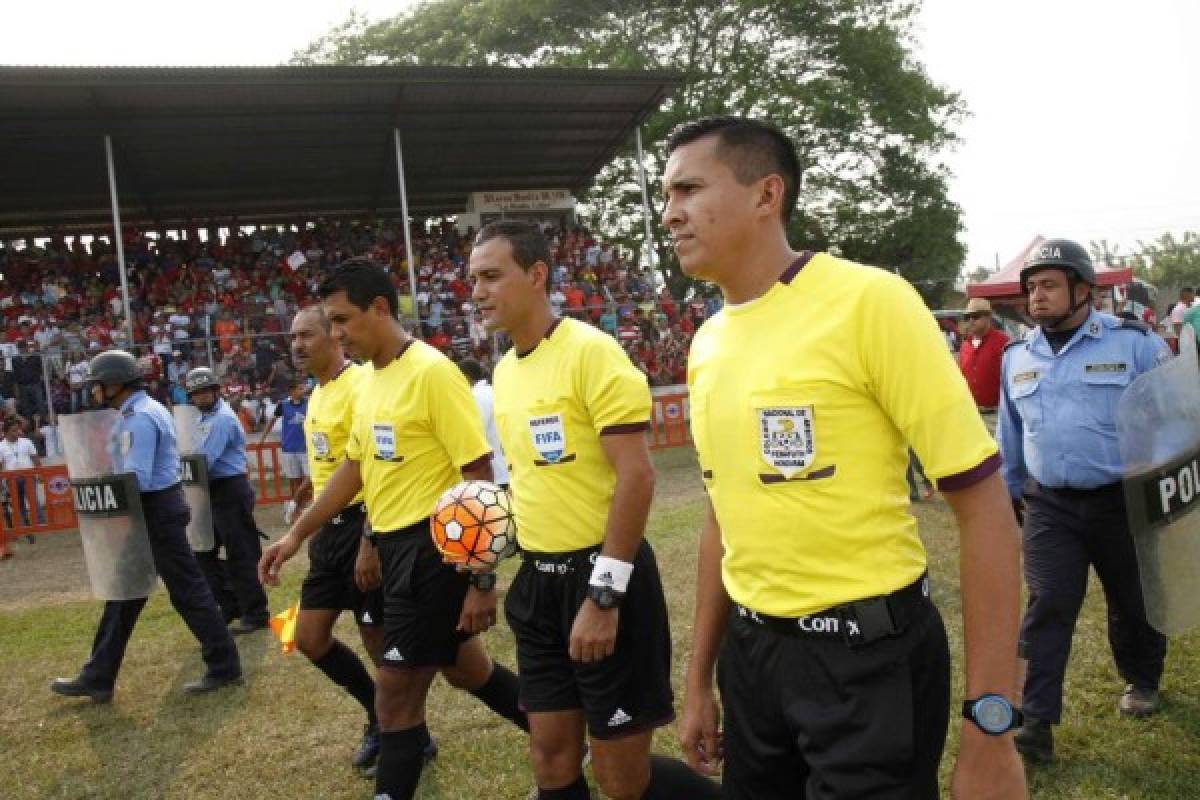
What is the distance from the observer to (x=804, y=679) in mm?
1933

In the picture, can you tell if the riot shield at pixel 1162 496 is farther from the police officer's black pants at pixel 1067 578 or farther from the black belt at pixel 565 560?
the black belt at pixel 565 560

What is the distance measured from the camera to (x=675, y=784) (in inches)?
124

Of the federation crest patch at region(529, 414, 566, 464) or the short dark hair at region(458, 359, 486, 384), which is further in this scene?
the short dark hair at region(458, 359, 486, 384)

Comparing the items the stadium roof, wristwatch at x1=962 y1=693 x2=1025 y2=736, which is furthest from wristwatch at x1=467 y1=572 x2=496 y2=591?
the stadium roof

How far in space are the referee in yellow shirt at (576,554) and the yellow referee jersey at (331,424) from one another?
1766 mm

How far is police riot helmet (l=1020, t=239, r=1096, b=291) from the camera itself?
4.13m

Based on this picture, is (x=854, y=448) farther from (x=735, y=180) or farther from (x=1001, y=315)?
(x=1001, y=315)

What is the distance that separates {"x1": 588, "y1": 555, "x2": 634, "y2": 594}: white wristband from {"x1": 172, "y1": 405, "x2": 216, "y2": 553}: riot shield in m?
5.56

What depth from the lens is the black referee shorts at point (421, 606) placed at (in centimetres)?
367

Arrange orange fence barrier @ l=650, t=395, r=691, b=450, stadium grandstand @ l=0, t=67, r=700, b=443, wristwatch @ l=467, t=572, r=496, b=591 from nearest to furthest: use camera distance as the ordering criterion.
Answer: wristwatch @ l=467, t=572, r=496, b=591, stadium grandstand @ l=0, t=67, r=700, b=443, orange fence barrier @ l=650, t=395, r=691, b=450

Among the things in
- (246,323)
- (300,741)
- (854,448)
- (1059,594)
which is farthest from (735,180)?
(246,323)

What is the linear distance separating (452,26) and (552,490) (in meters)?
28.6

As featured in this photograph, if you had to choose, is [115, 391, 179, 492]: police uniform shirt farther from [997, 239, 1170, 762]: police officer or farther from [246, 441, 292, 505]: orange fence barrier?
[246, 441, 292, 505]: orange fence barrier

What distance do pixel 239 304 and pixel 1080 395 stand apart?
19.3 m
